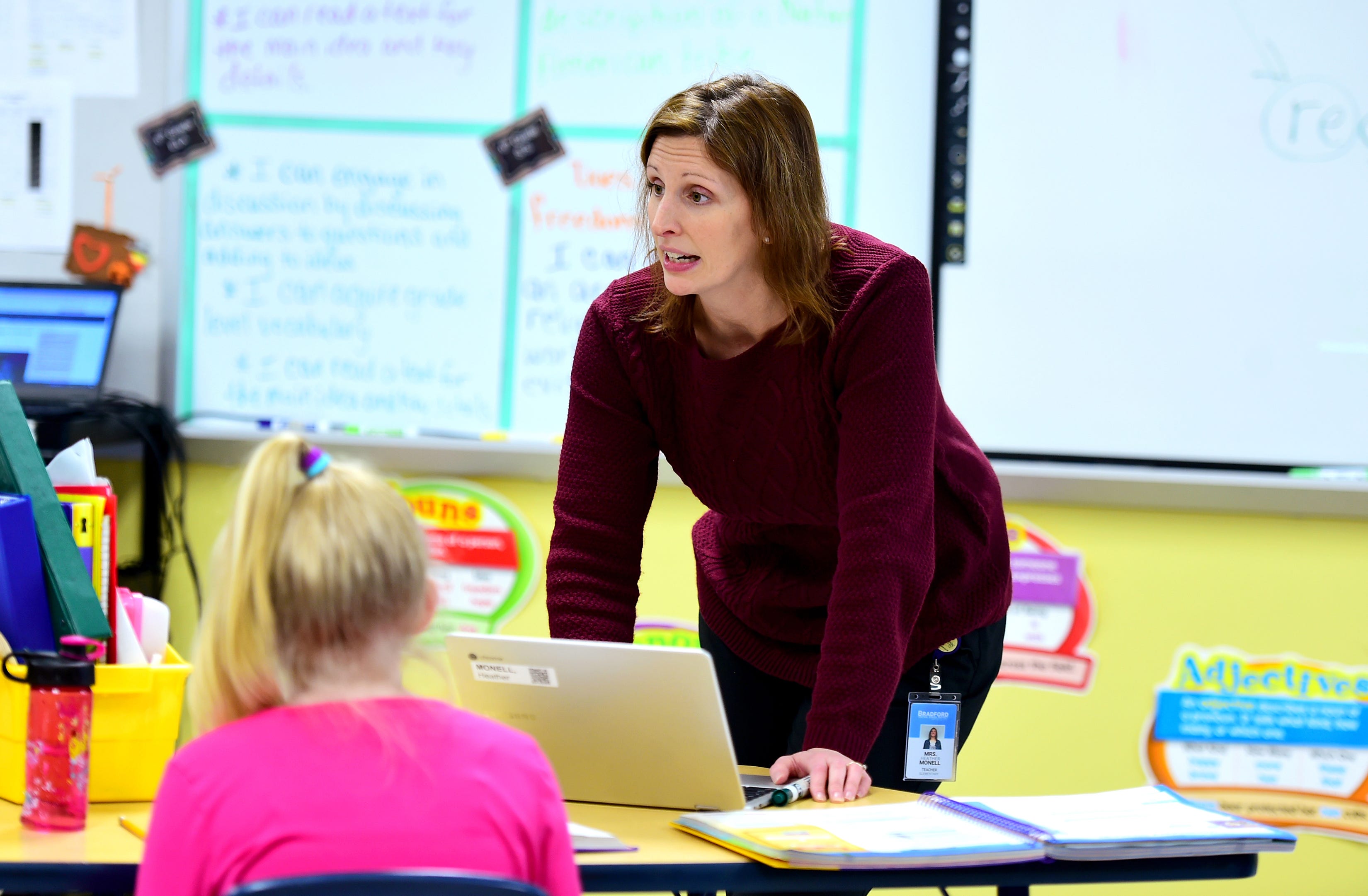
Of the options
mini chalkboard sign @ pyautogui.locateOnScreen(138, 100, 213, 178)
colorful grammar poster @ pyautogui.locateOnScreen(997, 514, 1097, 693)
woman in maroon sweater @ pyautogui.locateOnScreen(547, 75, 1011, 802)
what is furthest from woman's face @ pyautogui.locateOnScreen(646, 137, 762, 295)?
mini chalkboard sign @ pyautogui.locateOnScreen(138, 100, 213, 178)

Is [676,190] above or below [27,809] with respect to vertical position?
above

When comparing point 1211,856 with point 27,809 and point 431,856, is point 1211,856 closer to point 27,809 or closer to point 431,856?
point 431,856

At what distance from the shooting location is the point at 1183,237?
248 cm

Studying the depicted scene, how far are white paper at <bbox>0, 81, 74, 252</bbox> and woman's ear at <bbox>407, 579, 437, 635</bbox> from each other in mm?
2168

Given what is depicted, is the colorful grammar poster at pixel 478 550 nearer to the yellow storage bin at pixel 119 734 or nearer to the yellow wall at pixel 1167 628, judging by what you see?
the yellow wall at pixel 1167 628

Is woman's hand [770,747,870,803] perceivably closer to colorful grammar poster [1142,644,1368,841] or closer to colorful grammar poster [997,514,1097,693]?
colorful grammar poster [997,514,1097,693]

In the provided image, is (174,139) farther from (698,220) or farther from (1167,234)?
(1167,234)

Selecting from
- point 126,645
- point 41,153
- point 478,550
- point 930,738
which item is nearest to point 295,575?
point 126,645

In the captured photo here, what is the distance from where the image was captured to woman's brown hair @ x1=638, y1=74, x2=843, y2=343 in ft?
4.83

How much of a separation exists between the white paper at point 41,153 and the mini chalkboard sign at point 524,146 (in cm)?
92

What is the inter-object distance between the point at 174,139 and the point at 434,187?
22.5 inches

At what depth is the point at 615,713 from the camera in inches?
49.2

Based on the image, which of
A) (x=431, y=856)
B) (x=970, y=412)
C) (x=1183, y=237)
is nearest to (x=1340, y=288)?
(x=1183, y=237)

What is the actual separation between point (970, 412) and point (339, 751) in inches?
73.3
